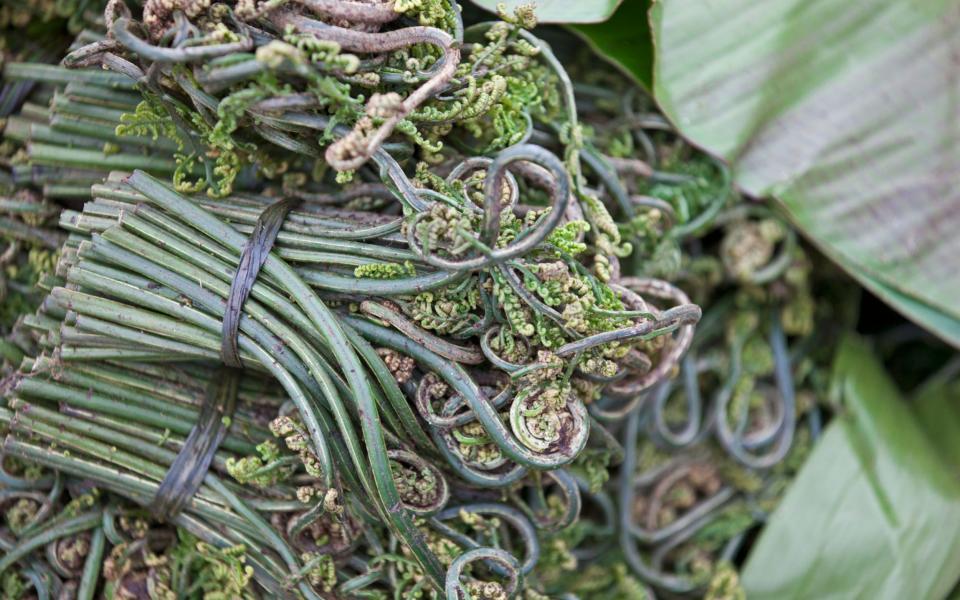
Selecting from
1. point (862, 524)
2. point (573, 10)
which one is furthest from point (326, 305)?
point (862, 524)

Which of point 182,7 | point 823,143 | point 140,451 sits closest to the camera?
point 182,7

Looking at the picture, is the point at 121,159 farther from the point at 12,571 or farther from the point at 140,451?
the point at 12,571

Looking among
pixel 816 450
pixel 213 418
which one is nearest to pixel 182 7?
pixel 213 418

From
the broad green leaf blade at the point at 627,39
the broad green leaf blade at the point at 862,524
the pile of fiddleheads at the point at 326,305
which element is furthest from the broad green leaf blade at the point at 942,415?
the broad green leaf blade at the point at 627,39

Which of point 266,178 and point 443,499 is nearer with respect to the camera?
point 443,499

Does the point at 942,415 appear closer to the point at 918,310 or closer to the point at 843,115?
the point at 918,310

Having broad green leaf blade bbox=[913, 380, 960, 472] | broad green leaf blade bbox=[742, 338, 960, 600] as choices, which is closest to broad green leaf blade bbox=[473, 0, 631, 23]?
broad green leaf blade bbox=[742, 338, 960, 600]

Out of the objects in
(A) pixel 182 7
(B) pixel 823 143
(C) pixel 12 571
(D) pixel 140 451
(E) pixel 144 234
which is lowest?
(C) pixel 12 571

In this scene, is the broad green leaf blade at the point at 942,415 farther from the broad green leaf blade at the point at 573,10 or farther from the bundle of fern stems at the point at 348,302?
the broad green leaf blade at the point at 573,10
